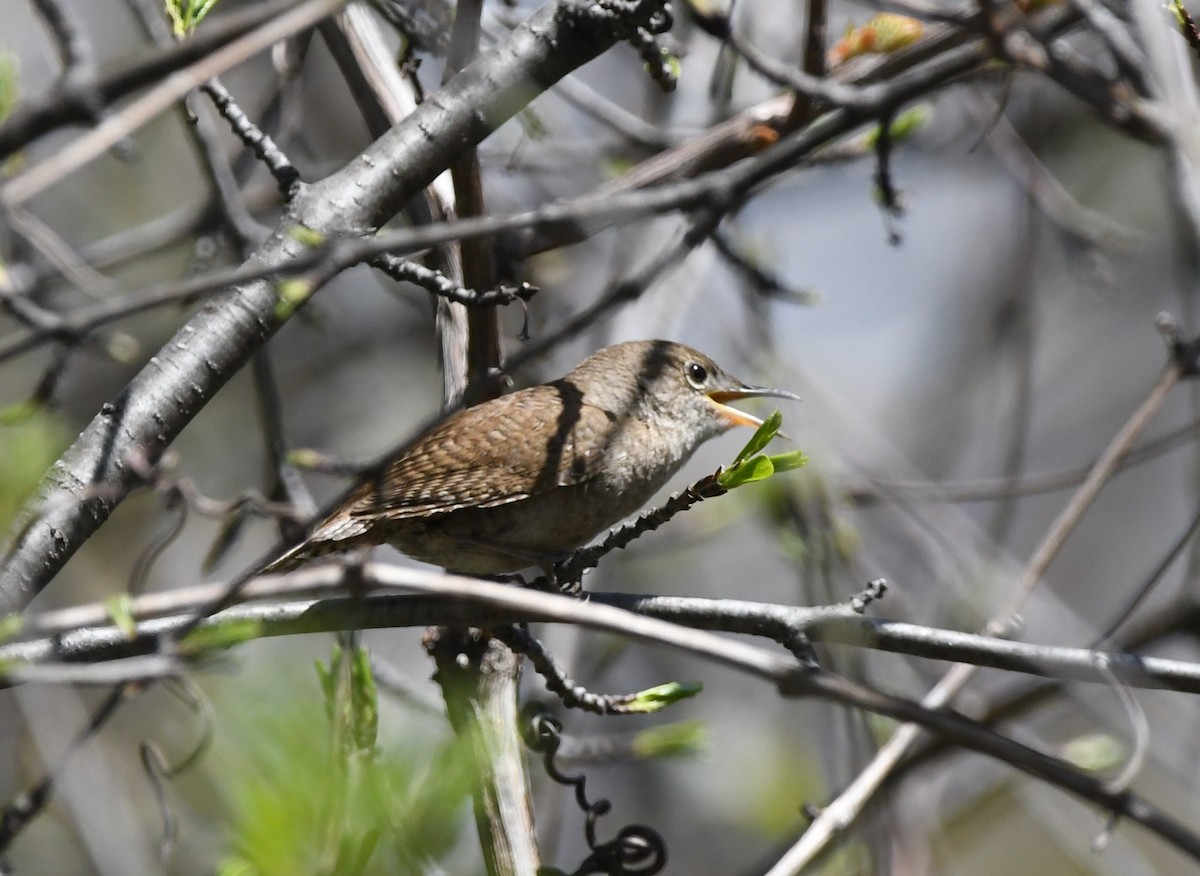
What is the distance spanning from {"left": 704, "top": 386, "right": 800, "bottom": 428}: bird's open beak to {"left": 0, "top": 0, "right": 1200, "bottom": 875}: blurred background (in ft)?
1.22

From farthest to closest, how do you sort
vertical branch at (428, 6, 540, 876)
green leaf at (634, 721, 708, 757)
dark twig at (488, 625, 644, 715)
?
green leaf at (634, 721, 708, 757) → vertical branch at (428, 6, 540, 876) → dark twig at (488, 625, 644, 715)

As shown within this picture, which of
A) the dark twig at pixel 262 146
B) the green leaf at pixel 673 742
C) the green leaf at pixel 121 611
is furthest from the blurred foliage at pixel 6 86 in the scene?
the green leaf at pixel 673 742

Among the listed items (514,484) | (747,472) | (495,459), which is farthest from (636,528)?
(495,459)

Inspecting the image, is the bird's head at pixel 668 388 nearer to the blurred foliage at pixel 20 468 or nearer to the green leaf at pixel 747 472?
the green leaf at pixel 747 472

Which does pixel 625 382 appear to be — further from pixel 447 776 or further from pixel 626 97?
pixel 626 97

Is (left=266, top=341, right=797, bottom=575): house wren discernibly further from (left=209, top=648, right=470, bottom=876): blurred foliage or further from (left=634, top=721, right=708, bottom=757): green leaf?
(left=209, top=648, right=470, bottom=876): blurred foliage

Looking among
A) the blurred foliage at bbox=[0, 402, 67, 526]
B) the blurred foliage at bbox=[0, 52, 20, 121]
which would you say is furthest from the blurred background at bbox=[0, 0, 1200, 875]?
the blurred foliage at bbox=[0, 52, 20, 121]

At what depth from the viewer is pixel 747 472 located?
213cm

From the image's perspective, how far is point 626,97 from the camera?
6.10m

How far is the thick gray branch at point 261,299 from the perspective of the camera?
2.24m

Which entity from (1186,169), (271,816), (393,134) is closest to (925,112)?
(393,134)

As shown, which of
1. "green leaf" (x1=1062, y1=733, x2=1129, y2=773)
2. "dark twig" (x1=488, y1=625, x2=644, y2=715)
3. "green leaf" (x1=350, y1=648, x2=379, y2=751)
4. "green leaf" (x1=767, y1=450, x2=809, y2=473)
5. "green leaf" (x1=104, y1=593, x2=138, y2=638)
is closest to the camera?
"green leaf" (x1=104, y1=593, x2=138, y2=638)

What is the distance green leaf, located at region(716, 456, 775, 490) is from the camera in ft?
6.83

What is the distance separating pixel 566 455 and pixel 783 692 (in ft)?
5.93
